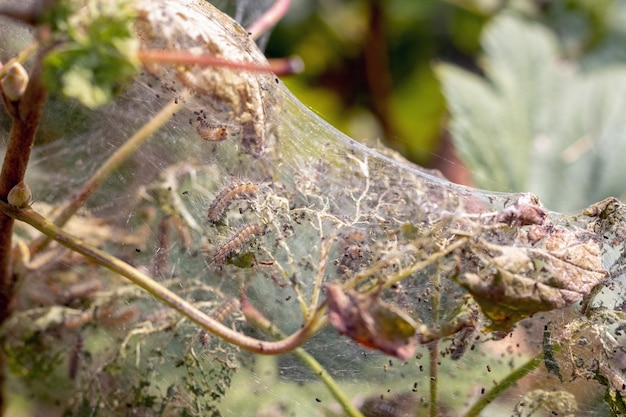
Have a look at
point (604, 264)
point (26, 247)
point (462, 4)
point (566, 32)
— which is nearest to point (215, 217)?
point (26, 247)

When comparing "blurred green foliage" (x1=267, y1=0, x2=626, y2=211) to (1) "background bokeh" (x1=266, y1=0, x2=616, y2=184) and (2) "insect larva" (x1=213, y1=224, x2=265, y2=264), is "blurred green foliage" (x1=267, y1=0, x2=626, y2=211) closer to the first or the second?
(1) "background bokeh" (x1=266, y1=0, x2=616, y2=184)

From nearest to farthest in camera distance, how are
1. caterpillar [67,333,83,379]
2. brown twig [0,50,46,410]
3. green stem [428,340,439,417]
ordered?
1. brown twig [0,50,46,410]
2. green stem [428,340,439,417]
3. caterpillar [67,333,83,379]

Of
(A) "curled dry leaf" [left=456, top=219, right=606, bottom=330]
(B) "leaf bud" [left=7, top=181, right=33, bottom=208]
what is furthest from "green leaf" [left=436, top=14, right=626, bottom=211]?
(B) "leaf bud" [left=7, top=181, right=33, bottom=208]

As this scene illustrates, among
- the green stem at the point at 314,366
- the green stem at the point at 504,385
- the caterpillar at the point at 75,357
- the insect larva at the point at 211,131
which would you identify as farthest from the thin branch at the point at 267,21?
the green stem at the point at 504,385

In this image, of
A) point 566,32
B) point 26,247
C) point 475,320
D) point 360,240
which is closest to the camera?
point 475,320

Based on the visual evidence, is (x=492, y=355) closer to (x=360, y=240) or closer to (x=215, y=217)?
(x=360, y=240)

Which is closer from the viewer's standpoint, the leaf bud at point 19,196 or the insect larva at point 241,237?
the leaf bud at point 19,196

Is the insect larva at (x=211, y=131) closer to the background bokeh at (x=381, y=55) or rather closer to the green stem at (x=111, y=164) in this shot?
the green stem at (x=111, y=164)
